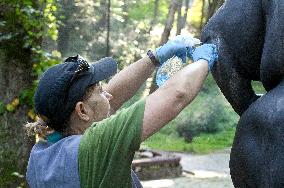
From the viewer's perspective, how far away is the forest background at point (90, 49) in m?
6.38

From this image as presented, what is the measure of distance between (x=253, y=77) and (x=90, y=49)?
1915 cm

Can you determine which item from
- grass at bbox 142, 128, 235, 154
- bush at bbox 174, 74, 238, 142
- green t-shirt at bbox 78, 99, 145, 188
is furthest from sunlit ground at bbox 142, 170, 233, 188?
green t-shirt at bbox 78, 99, 145, 188

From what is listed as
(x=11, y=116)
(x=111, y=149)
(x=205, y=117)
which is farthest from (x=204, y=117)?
(x=111, y=149)

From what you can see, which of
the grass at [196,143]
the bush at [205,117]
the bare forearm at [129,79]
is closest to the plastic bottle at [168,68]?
the bare forearm at [129,79]

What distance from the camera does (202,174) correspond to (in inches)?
604

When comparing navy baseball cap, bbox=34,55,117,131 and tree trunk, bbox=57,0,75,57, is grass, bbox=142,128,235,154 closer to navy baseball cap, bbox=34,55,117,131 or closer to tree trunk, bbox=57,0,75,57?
tree trunk, bbox=57,0,75,57

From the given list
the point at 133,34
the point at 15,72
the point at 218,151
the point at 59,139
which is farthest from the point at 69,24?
the point at 59,139

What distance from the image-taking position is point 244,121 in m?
2.59

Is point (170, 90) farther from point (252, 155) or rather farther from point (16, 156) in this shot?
point (16, 156)

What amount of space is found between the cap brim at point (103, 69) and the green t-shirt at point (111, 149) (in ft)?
1.17

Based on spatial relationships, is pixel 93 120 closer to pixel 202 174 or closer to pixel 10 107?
pixel 10 107

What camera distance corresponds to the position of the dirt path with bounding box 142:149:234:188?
42.0ft

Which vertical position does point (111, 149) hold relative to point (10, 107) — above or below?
above

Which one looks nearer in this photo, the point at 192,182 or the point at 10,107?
the point at 10,107
